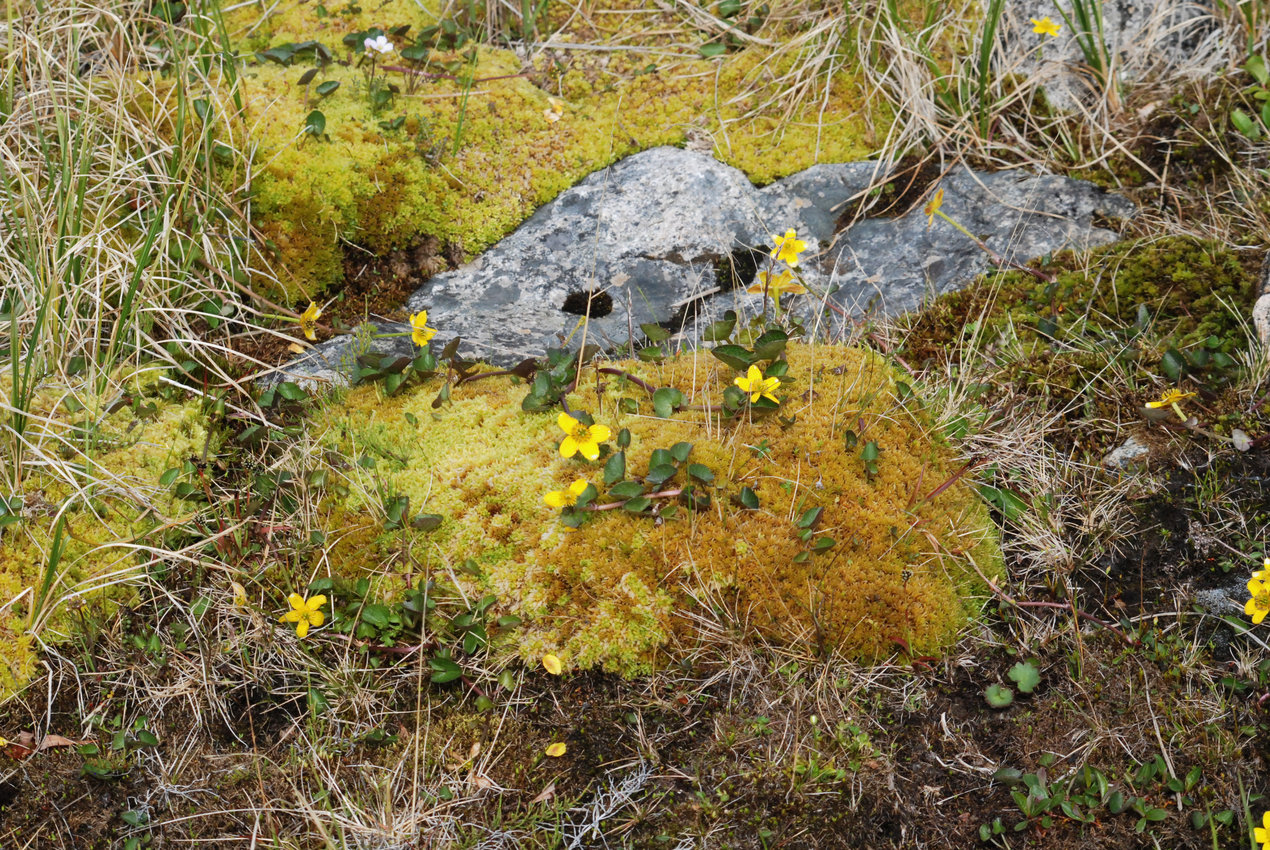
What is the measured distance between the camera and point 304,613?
107 inches

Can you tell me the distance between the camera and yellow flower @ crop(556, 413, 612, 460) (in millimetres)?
2896

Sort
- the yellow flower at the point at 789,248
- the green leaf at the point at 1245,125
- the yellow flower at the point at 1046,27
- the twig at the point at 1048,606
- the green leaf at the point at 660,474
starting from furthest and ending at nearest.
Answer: the yellow flower at the point at 1046,27
the green leaf at the point at 1245,125
the yellow flower at the point at 789,248
the green leaf at the point at 660,474
the twig at the point at 1048,606

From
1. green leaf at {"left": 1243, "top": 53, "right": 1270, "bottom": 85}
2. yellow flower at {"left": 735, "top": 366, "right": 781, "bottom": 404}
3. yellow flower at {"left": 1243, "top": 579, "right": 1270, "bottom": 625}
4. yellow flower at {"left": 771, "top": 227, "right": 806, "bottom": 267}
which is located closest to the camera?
yellow flower at {"left": 1243, "top": 579, "right": 1270, "bottom": 625}

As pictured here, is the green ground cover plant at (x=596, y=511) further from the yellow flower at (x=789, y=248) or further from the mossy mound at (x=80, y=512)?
the yellow flower at (x=789, y=248)

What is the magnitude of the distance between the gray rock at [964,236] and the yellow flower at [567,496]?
172cm

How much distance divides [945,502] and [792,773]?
1195 mm

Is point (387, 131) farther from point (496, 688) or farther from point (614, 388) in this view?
point (496, 688)

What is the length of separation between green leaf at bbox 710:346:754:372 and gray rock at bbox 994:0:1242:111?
248 cm

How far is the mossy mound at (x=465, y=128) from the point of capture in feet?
13.2

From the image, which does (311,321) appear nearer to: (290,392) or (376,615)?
(290,392)

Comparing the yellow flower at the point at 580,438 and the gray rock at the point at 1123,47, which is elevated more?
the gray rock at the point at 1123,47

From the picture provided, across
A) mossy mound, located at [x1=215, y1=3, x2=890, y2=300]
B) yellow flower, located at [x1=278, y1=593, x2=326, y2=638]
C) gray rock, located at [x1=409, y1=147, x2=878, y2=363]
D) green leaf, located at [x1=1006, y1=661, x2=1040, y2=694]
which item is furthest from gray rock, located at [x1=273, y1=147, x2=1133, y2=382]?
green leaf, located at [x1=1006, y1=661, x2=1040, y2=694]

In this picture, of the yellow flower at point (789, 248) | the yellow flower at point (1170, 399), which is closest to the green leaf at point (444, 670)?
the yellow flower at point (789, 248)

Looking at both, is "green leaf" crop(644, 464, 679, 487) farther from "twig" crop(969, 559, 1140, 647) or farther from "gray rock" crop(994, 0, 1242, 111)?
"gray rock" crop(994, 0, 1242, 111)
